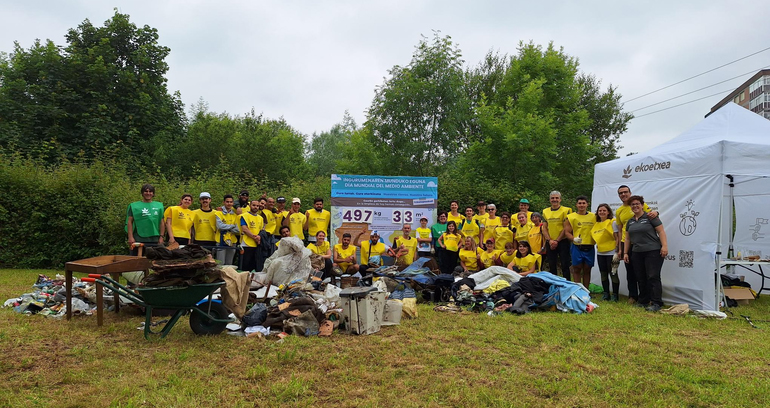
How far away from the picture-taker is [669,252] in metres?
7.64

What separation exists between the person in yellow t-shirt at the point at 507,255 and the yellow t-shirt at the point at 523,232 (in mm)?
288

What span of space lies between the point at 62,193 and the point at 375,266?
27.1ft

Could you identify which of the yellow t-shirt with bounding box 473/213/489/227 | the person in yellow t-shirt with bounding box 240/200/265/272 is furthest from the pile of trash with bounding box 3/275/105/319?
the yellow t-shirt with bounding box 473/213/489/227

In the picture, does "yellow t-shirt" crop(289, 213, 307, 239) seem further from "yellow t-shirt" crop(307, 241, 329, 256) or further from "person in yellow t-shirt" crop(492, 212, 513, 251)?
"person in yellow t-shirt" crop(492, 212, 513, 251)

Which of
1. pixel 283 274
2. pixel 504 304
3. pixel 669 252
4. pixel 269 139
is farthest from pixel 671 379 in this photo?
pixel 269 139

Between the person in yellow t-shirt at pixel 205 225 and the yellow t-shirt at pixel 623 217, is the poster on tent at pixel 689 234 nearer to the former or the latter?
the yellow t-shirt at pixel 623 217

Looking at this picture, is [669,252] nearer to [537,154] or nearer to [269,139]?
[537,154]

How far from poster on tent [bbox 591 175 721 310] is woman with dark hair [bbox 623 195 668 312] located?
0.36 metres

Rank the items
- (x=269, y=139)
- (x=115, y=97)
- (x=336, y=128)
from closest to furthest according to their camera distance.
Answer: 1. (x=115, y=97)
2. (x=269, y=139)
3. (x=336, y=128)

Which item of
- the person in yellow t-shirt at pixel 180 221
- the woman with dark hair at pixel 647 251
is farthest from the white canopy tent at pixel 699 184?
the person in yellow t-shirt at pixel 180 221

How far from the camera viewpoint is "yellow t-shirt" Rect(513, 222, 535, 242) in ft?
29.4

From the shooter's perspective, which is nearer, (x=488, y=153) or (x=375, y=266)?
(x=375, y=266)

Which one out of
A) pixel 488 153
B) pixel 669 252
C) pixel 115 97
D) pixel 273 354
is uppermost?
pixel 115 97

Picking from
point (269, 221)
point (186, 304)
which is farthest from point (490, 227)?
point (186, 304)
